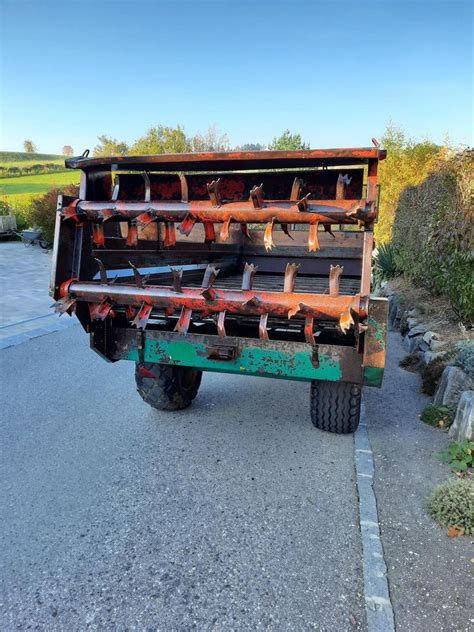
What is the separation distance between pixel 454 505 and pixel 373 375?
0.88m

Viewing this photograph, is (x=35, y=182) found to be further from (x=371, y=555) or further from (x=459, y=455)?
(x=371, y=555)

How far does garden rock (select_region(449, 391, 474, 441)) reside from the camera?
3652 mm

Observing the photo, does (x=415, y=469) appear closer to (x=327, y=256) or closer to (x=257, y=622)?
(x=257, y=622)

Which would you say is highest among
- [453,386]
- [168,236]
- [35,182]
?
[35,182]

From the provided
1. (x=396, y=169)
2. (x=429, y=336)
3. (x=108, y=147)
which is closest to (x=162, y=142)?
(x=108, y=147)

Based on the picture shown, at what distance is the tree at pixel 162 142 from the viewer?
2794cm

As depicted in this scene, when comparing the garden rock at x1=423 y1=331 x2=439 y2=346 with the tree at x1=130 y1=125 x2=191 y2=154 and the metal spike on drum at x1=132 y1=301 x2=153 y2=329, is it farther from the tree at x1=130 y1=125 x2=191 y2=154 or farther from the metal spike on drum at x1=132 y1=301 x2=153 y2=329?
the tree at x1=130 y1=125 x2=191 y2=154

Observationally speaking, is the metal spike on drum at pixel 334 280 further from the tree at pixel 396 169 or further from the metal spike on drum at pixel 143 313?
the tree at pixel 396 169

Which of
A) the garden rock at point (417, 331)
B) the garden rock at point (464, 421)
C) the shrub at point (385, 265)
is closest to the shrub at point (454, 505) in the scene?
the garden rock at point (464, 421)

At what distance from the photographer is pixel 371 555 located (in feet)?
8.57

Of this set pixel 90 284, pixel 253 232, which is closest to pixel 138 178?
pixel 90 284

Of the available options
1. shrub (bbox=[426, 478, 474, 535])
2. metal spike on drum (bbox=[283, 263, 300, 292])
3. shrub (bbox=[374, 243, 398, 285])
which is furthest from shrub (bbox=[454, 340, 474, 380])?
shrub (bbox=[374, 243, 398, 285])

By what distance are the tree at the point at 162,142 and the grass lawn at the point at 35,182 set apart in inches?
209

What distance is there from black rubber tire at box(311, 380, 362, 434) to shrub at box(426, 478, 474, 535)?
0.88 meters
